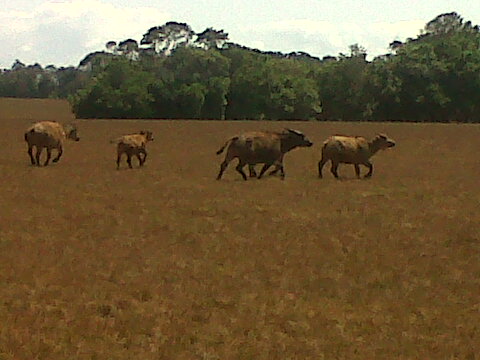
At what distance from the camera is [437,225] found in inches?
472

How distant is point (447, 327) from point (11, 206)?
9147mm

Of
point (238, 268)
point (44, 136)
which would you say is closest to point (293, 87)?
point (44, 136)

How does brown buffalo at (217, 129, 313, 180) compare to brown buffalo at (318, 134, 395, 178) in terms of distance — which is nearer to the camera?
brown buffalo at (217, 129, 313, 180)

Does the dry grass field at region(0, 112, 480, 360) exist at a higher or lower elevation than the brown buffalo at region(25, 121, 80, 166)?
lower

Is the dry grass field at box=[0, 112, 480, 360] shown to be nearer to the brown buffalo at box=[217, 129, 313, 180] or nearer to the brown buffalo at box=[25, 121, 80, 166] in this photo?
the brown buffalo at box=[217, 129, 313, 180]

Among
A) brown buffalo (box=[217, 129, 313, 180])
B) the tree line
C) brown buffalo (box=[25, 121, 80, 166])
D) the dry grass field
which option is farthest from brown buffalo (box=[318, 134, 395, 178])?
the tree line

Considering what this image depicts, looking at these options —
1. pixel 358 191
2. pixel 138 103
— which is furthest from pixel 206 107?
pixel 358 191

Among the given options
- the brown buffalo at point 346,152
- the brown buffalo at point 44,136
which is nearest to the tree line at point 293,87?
the brown buffalo at point 44,136

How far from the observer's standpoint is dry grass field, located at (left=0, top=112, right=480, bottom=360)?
666cm

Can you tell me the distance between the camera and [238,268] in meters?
9.08

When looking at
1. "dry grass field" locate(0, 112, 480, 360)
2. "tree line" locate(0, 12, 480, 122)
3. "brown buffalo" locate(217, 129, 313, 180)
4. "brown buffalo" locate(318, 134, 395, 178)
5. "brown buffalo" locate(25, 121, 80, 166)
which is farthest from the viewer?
"tree line" locate(0, 12, 480, 122)

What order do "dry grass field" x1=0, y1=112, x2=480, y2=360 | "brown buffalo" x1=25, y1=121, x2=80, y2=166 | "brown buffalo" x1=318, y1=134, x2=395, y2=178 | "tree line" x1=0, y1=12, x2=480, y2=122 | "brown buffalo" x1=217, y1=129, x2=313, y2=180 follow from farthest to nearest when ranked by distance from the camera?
"tree line" x1=0, y1=12, x2=480, y2=122, "brown buffalo" x1=25, y1=121, x2=80, y2=166, "brown buffalo" x1=318, y1=134, x2=395, y2=178, "brown buffalo" x1=217, y1=129, x2=313, y2=180, "dry grass field" x1=0, y1=112, x2=480, y2=360

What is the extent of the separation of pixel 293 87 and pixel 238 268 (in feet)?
191

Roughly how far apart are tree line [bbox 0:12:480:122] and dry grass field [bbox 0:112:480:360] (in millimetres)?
44698
